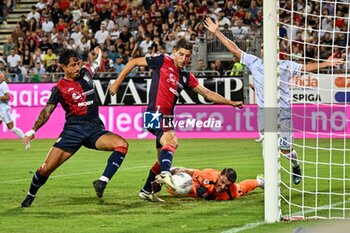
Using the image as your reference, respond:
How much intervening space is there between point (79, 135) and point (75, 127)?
126 millimetres

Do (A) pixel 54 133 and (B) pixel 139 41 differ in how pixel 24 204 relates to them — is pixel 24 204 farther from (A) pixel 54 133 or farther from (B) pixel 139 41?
(B) pixel 139 41

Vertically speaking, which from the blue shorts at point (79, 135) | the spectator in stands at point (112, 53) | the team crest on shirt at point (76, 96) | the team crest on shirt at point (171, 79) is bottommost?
the spectator in stands at point (112, 53)

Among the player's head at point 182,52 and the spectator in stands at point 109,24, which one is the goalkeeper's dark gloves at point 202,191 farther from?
the spectator in stands at point 109,24

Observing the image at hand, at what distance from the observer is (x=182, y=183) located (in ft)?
34.7

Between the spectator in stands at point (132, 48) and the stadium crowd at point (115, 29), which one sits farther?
the spectator in stands at point (132, 48)

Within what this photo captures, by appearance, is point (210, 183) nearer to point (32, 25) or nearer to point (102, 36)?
point (102, 36)

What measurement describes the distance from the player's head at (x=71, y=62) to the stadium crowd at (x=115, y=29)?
16.7 metres

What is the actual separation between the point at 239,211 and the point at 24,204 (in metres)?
2.78

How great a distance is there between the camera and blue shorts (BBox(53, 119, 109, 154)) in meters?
11.1

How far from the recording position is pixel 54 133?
27.2m

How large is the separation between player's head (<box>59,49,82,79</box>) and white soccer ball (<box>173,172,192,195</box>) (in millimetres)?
1923

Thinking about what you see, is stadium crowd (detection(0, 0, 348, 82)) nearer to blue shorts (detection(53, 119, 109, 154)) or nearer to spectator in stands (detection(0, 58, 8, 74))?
spectator in stands (detection(0, 58, 8, 74))

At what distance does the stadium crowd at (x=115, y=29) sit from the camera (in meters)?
30.0

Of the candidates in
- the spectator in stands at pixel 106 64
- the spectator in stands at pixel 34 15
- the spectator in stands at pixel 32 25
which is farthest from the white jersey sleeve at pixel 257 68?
the spectator in stands at pixel 34 15
